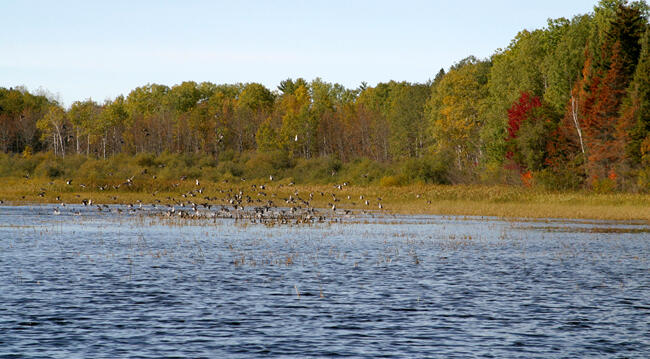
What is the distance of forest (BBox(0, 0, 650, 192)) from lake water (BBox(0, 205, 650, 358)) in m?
43.4

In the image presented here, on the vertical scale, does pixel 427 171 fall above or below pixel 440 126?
below

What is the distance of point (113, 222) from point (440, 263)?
28410 millimetres

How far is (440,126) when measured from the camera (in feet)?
381

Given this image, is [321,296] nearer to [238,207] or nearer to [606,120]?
[238,207]

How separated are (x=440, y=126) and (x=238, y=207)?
173 feet

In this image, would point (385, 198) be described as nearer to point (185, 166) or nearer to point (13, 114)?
point (185, 166)

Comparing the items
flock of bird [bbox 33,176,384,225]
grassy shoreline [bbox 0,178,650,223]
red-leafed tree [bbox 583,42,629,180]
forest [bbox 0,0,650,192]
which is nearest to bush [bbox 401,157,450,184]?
forest [bbox 0,0,650,192]

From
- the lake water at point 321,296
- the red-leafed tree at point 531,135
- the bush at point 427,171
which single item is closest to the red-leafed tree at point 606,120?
the red-leafed tree at point 531,135

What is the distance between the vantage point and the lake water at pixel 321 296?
15.4 m

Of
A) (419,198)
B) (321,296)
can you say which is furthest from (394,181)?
(321,296)

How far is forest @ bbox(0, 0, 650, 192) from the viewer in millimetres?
79000

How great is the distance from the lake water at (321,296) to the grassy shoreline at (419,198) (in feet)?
77.0

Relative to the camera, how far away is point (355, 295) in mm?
21500

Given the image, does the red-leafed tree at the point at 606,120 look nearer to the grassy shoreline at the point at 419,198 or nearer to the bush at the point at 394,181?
the grassy shoreline at the point at 419,198
